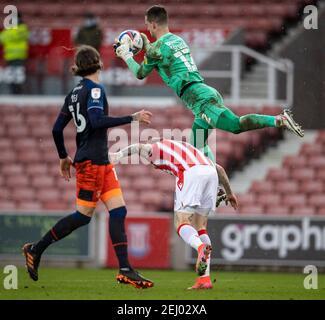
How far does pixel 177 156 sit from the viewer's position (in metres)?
8.93

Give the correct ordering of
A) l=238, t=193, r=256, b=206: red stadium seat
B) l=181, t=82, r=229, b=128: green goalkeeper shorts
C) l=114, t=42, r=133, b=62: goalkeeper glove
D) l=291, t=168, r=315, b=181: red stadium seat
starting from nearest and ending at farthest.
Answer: l=181, t=82, r=229, b=128: green goalkeeper shorts < l=114, t=42, r=133, b=62: goalkeeper glove < l=238, t=193, r=256, b=206: red stadium seat < l=291, t=168, r=315, b=181: red stadium seat

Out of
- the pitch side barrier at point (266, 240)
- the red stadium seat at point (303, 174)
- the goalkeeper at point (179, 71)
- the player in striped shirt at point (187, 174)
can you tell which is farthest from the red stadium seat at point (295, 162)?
the player in striped shirt at point (187, 174)

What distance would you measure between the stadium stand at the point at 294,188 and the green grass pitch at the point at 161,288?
271cm

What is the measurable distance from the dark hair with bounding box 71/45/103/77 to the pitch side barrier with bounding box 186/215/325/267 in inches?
212

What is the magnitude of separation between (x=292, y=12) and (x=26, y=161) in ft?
18.0

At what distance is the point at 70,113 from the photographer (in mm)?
8875

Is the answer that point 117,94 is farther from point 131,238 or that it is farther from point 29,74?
point 131,238

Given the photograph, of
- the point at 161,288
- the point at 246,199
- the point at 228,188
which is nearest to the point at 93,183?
the point at 161,288

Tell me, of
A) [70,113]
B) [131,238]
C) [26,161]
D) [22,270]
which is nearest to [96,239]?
[131,238]

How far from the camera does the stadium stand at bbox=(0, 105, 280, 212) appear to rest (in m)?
15.9

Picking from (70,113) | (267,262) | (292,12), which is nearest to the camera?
(70,113)

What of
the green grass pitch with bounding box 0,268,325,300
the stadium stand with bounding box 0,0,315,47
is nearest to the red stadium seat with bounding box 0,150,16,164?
the stadium stand with bounding box 0,0,315,47

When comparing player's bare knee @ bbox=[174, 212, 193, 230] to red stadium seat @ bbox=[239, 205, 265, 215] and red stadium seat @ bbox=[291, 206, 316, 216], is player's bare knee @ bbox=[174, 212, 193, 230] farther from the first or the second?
red stadium seat @ bbox=[291, 206, 316, 216]

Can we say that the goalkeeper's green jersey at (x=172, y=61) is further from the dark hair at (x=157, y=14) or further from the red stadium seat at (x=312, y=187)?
the red stadium seat at (x=312, y=187)
